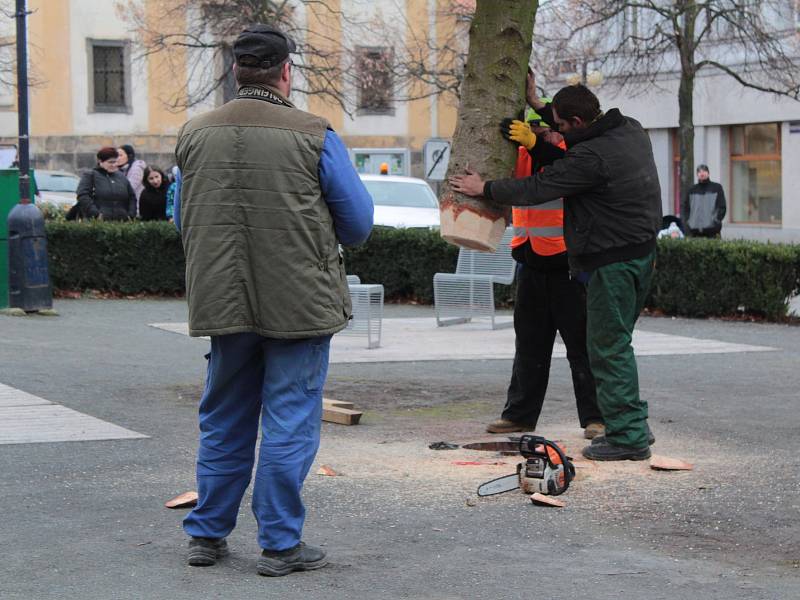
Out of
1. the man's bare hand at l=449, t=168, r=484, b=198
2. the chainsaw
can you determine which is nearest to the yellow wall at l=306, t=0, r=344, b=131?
the man's bare hand at l=449, t=168, r=484, b=198

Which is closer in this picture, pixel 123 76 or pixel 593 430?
pixel 593 430

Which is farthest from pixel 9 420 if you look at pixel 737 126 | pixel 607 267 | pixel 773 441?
pixel 737 126

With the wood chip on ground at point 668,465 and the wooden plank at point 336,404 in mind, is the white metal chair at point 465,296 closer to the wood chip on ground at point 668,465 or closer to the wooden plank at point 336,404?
the wooden plank at point 336,404

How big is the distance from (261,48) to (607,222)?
8.25 ft

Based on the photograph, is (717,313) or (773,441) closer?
(773,441)

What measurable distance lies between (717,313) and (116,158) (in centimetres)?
726

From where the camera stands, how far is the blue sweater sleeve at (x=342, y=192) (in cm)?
524

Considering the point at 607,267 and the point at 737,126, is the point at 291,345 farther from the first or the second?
the point at 737,126

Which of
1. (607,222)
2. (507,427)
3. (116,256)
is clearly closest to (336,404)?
(507,427)

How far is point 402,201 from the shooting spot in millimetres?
23703

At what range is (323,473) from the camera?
7102 millimetres

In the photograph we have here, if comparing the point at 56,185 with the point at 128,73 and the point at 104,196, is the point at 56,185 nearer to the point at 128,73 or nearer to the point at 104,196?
the point at 128,73

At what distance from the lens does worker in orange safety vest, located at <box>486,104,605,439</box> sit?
794cm

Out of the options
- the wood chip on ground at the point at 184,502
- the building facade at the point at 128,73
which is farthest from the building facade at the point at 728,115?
the wood chip on ground at the point at 184,502
